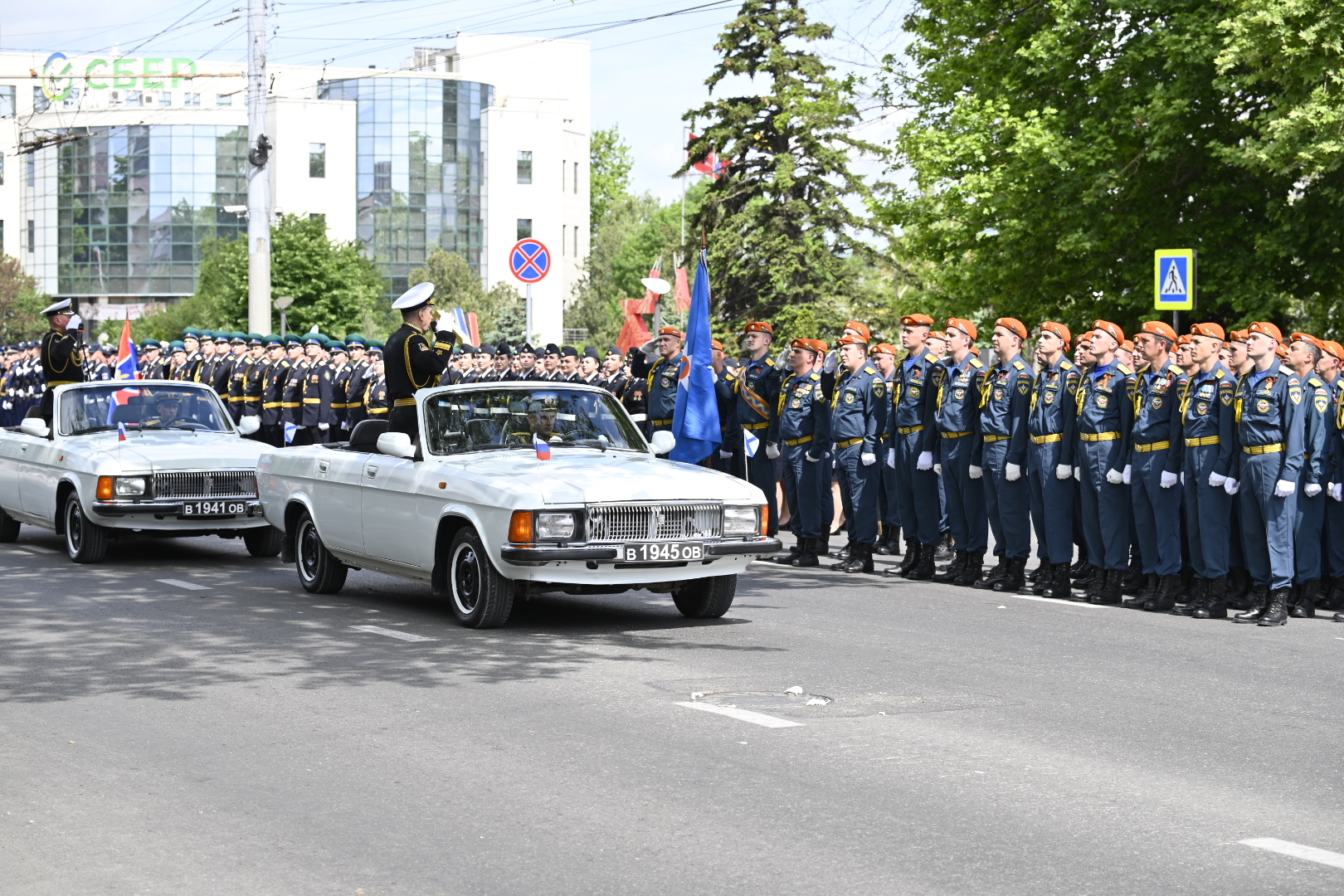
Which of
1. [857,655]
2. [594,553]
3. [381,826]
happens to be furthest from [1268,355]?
[381,826]

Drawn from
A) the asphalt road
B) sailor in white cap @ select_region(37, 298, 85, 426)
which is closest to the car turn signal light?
the asphalt road

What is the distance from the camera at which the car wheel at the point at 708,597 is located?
1139cm

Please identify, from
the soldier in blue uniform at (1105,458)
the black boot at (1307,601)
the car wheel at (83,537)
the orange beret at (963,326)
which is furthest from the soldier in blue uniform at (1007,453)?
the car wheel at (83,537)

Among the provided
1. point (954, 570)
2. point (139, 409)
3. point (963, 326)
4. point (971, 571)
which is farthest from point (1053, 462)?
point (139, 409)

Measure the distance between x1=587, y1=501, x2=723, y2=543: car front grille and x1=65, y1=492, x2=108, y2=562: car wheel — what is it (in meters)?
6.05

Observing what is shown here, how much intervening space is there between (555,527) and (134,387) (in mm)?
7469

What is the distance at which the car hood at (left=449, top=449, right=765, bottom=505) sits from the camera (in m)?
10.4

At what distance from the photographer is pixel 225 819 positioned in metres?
6.27

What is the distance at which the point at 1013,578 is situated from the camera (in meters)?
14.0

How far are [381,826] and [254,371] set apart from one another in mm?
21651

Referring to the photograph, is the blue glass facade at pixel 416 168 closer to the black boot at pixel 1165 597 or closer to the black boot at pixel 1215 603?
the black boot at pixel 1165 597

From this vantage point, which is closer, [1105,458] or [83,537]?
[1105,458]

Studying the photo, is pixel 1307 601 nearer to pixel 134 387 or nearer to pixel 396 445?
pixel 396 445

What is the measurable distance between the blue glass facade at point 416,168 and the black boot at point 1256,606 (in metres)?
88.4
